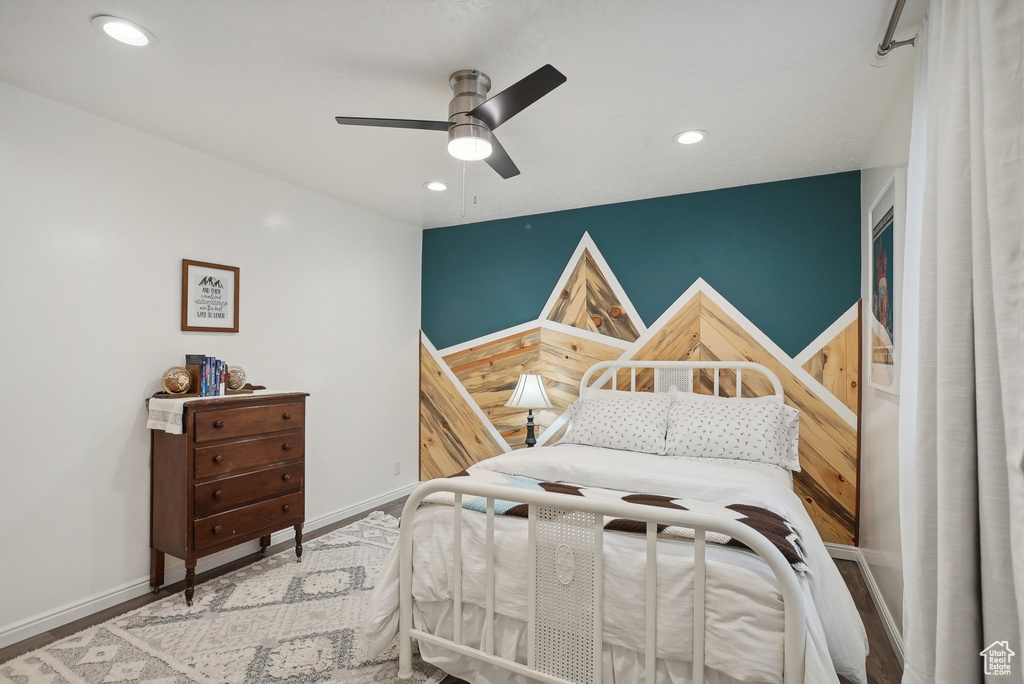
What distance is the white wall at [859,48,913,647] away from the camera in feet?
7.11

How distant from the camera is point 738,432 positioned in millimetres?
2893

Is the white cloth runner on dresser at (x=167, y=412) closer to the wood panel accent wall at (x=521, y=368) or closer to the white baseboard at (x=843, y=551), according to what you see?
the wood panel accent wall at (x=521, y=368)

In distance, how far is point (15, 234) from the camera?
2289 millimetres

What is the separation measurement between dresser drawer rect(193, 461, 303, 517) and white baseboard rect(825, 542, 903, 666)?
3.06 metres

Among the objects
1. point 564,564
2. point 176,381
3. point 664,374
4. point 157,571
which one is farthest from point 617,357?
point 157,571

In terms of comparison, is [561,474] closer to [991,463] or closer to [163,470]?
[991,463]

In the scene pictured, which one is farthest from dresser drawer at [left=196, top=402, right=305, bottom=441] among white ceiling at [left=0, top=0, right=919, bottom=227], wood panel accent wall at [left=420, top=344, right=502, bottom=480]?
wood panel accent wall at [left=420, top=344, right=502, bottom=480]

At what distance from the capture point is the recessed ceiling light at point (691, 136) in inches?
105

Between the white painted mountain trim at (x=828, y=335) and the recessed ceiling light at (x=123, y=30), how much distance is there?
367cm

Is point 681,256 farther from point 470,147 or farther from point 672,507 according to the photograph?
point 672,507

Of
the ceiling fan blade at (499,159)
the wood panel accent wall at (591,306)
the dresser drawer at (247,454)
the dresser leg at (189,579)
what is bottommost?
the dresser leg at (189,579)

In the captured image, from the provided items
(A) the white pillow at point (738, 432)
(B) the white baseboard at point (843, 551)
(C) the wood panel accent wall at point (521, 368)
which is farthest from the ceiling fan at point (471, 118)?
(B) the white baseboard at point (843, 551)

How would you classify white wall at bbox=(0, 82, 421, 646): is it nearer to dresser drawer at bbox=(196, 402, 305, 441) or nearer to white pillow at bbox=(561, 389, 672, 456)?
dresser drawer at bbox=(196, 402, 305, 441)

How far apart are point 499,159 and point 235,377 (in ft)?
6.64
